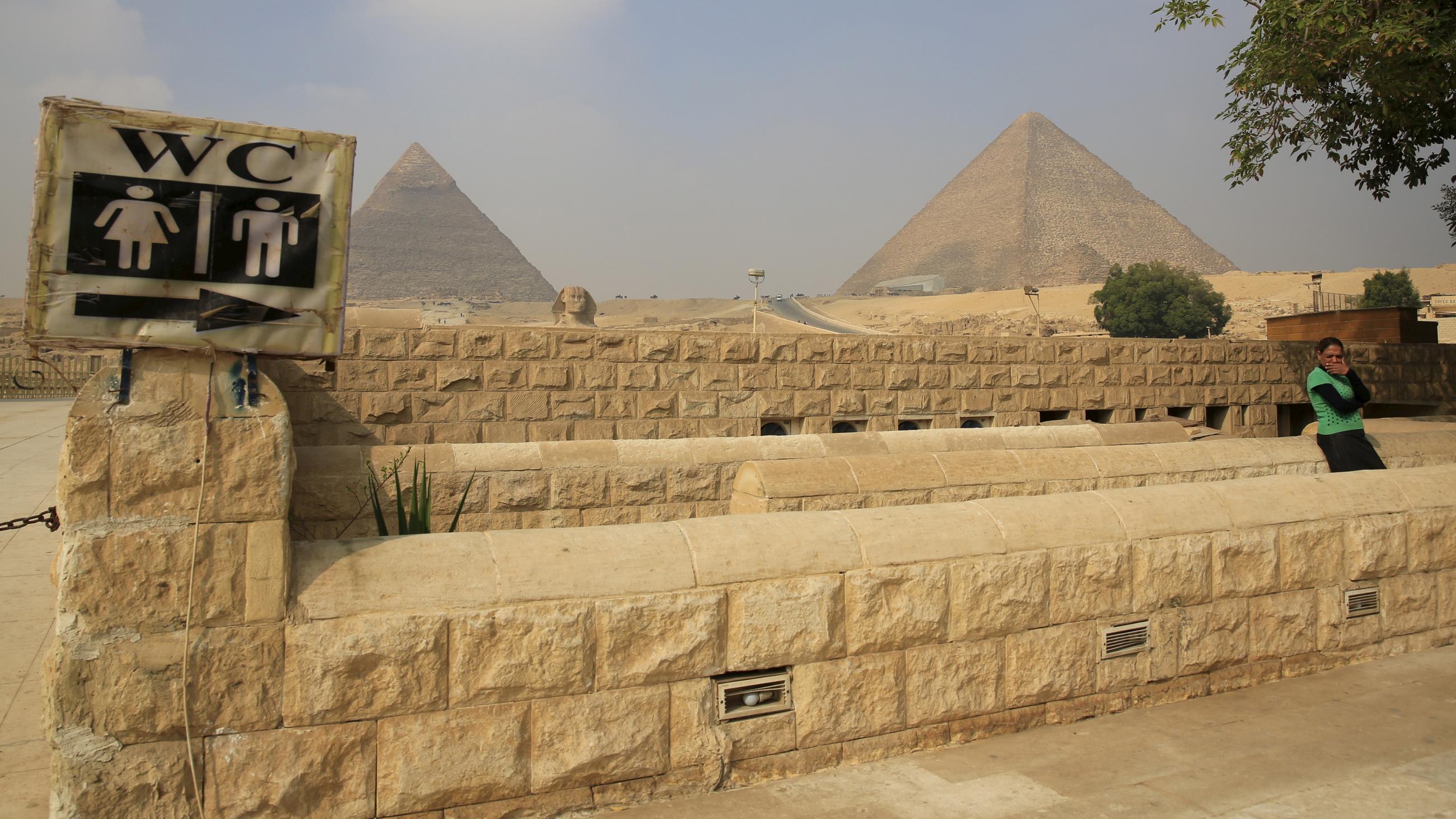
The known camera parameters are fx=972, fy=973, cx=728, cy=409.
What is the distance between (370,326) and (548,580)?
6.35m

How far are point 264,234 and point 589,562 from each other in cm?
142

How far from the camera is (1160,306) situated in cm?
7156

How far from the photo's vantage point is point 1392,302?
67438 mm

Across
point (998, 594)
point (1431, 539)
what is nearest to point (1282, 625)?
point (1431, 539)

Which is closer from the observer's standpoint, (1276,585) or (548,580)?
(548,580)

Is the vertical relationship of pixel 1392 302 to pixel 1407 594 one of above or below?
above

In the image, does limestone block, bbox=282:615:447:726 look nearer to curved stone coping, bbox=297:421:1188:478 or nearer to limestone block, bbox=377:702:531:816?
limestone block, bbox=377:702:531:816

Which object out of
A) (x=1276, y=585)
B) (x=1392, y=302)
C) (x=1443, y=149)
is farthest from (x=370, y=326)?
(x=1392, y=302)

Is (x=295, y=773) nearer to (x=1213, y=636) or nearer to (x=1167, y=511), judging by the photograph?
Answer: (x=1167, y=511)

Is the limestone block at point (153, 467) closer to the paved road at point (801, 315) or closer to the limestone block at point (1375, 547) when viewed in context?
the limestone block at point (1375, 547)

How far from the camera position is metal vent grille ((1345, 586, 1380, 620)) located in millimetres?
4602

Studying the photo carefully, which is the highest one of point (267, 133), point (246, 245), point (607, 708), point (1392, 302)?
point (1392, 302)

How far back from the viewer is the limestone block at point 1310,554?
4.40 m

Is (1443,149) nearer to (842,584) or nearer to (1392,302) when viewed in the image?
(842,584)
